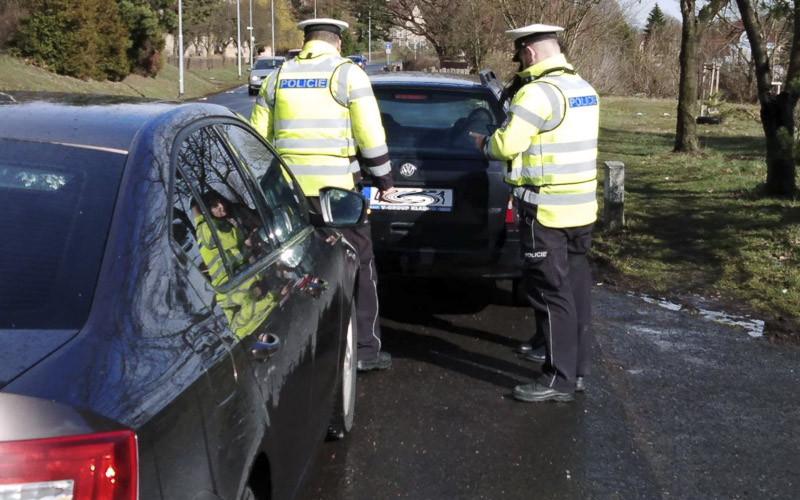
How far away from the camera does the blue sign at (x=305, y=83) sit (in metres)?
5.67

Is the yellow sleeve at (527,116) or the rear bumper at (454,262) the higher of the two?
the yellow sleeve at (527,116)

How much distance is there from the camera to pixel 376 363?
5984 millimetres

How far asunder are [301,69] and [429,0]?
3137cm

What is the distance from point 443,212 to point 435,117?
74 centimetres

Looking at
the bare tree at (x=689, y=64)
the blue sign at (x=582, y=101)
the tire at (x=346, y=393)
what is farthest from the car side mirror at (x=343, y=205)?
the bare tree at (x=689, y=64)

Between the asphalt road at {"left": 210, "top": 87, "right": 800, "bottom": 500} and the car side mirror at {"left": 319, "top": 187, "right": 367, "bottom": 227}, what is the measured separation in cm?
107

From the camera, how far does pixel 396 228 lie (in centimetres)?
685

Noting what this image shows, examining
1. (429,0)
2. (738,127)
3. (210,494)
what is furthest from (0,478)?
(429,0)

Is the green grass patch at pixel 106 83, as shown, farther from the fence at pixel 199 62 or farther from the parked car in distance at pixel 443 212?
the parked car in distance at pixel 443 212

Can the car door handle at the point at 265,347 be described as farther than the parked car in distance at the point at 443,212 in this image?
No

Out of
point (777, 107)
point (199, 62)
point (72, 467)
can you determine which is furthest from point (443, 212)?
point (199, 62)

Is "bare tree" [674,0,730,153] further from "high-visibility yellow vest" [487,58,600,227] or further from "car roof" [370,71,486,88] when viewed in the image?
"high-visibility yellow vest" [487,58,600,227]

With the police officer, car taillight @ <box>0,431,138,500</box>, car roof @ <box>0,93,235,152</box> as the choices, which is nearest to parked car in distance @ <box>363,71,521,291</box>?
the police officer

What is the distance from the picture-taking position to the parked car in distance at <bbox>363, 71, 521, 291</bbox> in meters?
6.74
